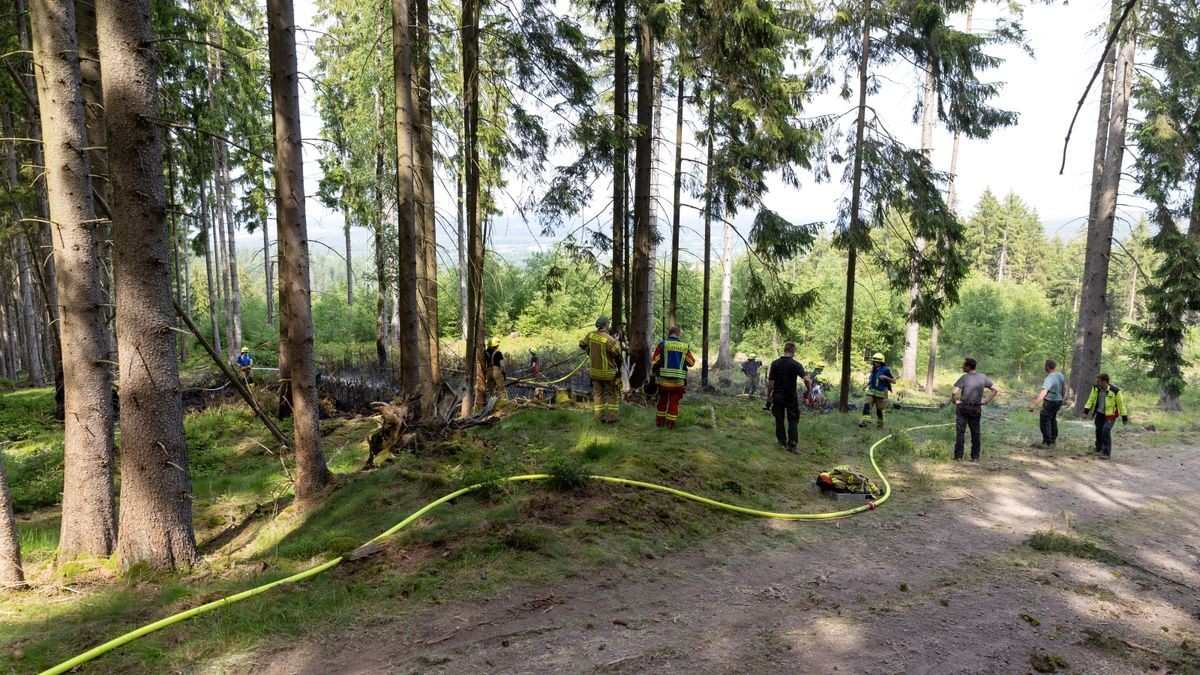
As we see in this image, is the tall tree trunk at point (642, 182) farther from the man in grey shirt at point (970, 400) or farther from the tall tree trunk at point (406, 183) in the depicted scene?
the man in grey shirt at point (970, 400)

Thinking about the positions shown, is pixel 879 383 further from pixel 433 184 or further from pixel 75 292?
pixel 75 292

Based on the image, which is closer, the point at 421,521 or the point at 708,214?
the point at 421,521

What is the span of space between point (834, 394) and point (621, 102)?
13888mm

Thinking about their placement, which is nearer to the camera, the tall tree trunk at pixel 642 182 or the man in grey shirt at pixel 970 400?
the man in grey shirt at pixel 970 400

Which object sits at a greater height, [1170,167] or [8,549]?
[1170,167]

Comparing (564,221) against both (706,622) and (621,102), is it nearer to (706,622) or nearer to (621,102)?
(621,102)

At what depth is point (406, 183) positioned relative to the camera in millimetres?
9055

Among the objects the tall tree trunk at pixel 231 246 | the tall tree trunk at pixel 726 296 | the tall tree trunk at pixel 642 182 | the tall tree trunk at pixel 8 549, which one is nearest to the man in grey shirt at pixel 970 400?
the tall tree trunk at pixel 642 182

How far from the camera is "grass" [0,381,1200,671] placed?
4293 mm

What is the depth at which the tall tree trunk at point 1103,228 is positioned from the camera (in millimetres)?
16531

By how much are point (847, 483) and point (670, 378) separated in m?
3.19

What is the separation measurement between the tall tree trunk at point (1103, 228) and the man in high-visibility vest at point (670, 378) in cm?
1382

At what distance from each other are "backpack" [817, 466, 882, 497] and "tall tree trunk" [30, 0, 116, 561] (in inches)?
314

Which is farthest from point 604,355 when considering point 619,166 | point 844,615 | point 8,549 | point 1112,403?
point 1112,403
